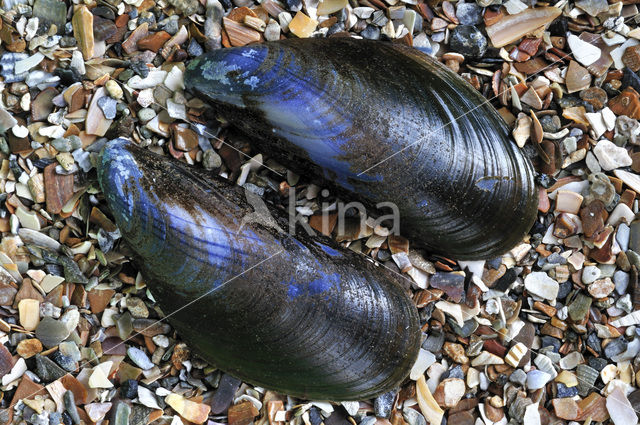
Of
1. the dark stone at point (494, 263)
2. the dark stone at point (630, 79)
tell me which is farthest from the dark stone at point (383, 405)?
the dark stone at point (630, 79)

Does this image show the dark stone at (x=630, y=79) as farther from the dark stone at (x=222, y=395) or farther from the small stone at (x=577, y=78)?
the dark stone at (x=222, y=395)

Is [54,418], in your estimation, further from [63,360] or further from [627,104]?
[627,104]

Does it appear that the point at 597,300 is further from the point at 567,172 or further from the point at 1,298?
the point at 1,298

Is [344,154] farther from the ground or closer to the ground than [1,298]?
farther from the ground

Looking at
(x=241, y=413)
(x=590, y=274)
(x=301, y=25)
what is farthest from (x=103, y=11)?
(x=590, y=274)

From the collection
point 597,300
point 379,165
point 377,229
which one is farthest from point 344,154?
point 597,300

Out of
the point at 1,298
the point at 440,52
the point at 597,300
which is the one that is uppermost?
the point at 440,52
